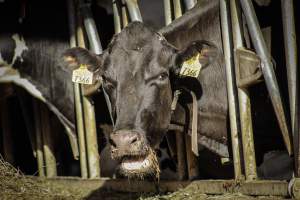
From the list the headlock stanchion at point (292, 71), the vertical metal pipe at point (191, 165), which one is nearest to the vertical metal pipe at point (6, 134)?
the vertical metal pipe at point (191, 165)

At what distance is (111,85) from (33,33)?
9.58 feet

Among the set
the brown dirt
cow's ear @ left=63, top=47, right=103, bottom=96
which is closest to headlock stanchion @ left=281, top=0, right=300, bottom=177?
cow's ear @ left=63, top=47, right=103, bottom=96

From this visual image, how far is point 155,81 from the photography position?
457 cm

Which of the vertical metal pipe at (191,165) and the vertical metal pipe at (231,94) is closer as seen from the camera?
the vertical metal pipe at (231,94)

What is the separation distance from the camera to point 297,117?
169 inches

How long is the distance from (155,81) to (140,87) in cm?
16

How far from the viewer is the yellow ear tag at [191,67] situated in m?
4.78

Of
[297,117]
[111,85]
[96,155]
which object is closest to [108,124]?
[96,155]

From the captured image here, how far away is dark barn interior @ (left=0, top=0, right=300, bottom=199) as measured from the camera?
4629 mm

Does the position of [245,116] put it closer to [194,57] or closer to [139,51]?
[194,57]

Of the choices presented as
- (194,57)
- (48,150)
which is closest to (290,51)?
(194,57)

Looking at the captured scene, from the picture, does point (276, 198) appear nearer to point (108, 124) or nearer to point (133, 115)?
point (133, 115)

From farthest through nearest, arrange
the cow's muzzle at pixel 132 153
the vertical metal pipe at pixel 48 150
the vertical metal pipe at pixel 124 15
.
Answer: the vertical metal pipe at pixel 48 150 → the vertical metal pipe at pixel 124 15 → the cow's muzzle at pixel 132 153

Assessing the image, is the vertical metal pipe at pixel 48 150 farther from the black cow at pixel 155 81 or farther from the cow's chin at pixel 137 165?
the cow's chin at pixel 137 165
